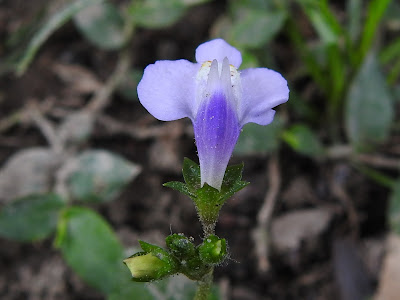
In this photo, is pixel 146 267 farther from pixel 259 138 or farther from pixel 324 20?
pixel 324 20

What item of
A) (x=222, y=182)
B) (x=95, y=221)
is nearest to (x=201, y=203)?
(x=222, y=182)

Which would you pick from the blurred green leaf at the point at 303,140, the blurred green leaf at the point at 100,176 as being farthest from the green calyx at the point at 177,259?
the blurred green leaf at the point at 303,140

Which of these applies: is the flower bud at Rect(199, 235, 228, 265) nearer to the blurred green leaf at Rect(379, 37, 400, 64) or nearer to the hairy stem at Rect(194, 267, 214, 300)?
the hairy stem at Rect(194, 267, 214, 300)

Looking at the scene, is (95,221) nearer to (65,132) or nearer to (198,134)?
(65,132)

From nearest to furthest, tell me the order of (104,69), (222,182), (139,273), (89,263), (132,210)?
(139,273) < (222,182) < (89,263) < (132,210) < (104,69)

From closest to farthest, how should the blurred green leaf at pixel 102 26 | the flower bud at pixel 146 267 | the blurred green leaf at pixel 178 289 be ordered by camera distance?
the flower bud at pixel 146 267, the blurred green leaf at pixel 178 289, the blurred green leaf at pixel 102 26

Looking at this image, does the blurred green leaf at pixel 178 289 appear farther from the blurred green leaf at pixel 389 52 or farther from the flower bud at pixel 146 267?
the blurred green leaf at pixel 389 52

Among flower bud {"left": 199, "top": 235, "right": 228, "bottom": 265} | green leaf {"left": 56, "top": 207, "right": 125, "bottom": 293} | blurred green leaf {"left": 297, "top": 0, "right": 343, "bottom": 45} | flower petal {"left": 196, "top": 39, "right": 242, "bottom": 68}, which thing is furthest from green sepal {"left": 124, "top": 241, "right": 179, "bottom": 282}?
blurred green leaf {"left": 297, "top": 0, "right": 343, "bottom": 45}
